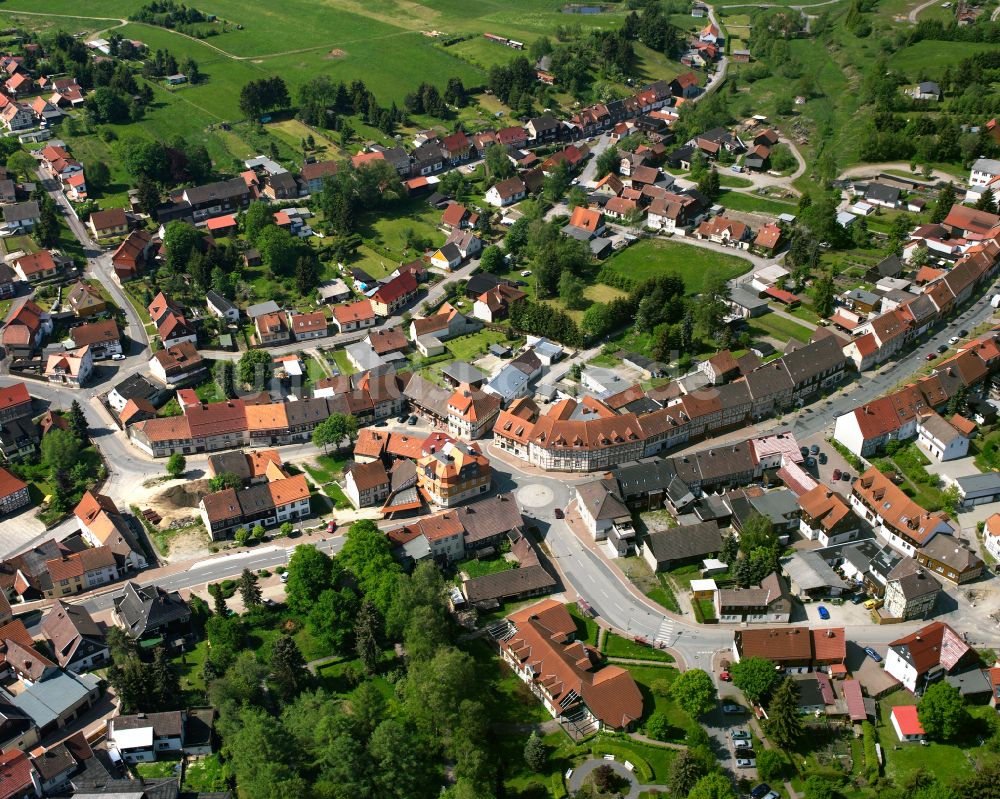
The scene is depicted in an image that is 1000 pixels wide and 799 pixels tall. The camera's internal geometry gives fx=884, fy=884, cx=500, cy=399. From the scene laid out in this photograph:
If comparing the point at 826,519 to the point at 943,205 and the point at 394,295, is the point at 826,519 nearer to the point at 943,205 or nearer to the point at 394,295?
the point at 394,295

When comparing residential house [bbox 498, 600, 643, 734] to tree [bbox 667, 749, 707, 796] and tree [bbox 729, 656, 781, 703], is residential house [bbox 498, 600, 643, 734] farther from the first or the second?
tree [bbox 729, 656, 781, 703]

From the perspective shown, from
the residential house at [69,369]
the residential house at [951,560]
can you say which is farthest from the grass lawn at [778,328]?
the residential house at [69,369]

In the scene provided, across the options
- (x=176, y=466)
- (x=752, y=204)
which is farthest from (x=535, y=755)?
(x=752, y=204)

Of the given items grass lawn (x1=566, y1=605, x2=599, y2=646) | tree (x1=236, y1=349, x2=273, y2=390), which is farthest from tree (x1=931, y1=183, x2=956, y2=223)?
tree (x1=236, y1=349, x2=273, y2=390)

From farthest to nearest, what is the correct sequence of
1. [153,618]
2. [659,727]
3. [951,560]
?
[951,560], [153,618], [659,727]

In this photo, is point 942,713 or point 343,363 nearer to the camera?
point 942,713

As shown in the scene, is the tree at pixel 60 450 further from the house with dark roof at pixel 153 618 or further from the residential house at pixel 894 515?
the residential house at pixel 894 515

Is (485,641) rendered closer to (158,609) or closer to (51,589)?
(158,609)
